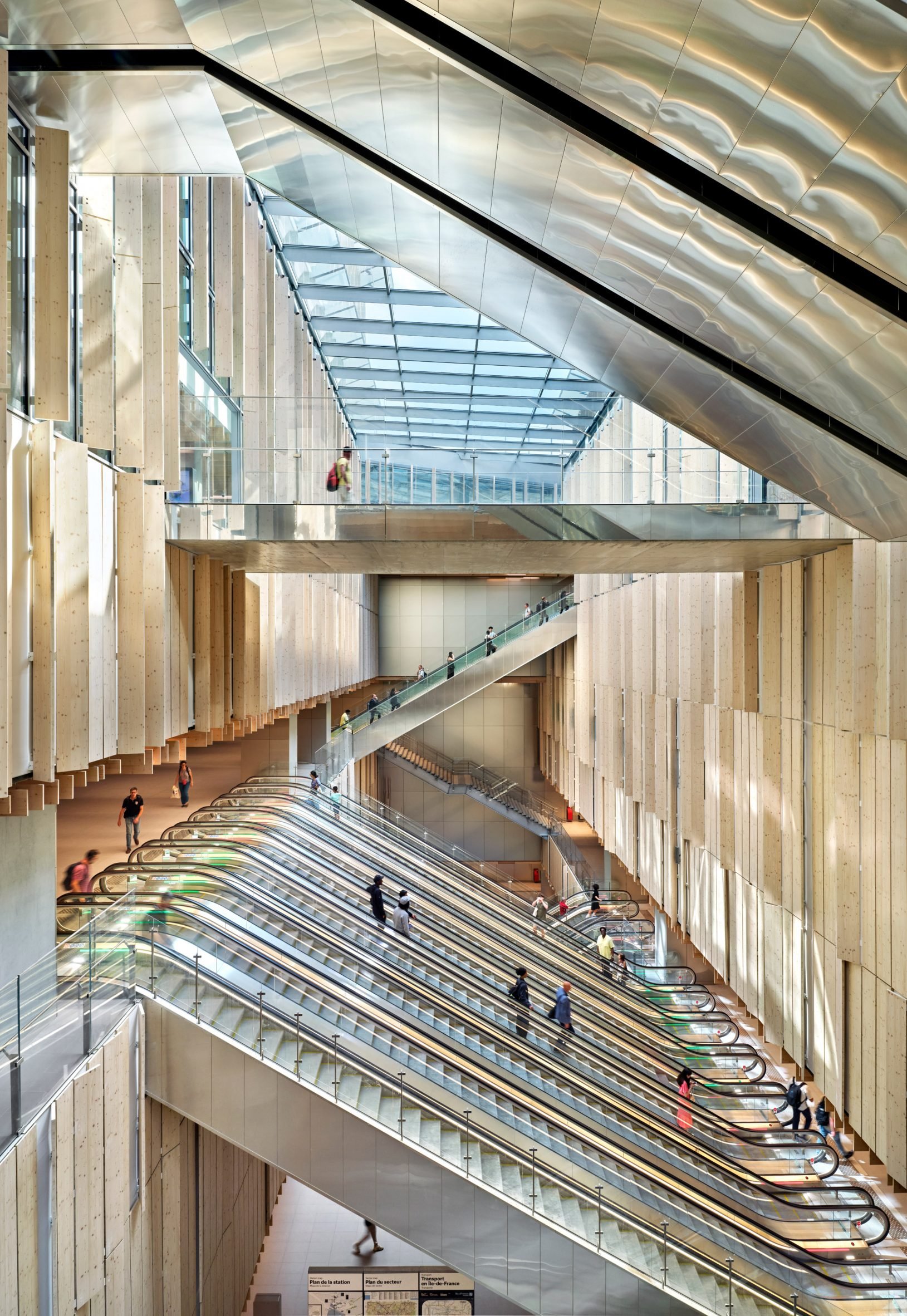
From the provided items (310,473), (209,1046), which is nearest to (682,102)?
(310,473)

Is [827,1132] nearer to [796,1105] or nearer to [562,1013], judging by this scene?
[796,1105]

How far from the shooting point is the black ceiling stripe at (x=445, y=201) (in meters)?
8.13

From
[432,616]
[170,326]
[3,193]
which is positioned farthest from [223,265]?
[432,616]

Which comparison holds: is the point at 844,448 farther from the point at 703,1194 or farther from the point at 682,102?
the point at 703,1194

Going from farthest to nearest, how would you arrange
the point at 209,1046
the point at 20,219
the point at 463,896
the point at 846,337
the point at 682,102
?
the point at 463,896 < the point at 209,1046 < the point at 20,219 < the point at 846,337 < the point at 682,102

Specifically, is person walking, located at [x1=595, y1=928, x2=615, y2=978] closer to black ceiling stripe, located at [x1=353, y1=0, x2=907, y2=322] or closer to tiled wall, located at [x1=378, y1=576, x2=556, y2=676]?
black ceiling stripe, located at [x1=353, y1=0, x2=907, y2=322]

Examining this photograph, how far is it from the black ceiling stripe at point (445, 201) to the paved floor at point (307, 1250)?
9.58 metres

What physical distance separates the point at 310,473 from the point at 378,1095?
7.30 metres

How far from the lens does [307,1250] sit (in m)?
14.4

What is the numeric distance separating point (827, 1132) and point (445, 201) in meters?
12.6

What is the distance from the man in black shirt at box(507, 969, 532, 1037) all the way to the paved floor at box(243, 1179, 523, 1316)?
→ 10.1 ft

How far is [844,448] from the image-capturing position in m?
9.22

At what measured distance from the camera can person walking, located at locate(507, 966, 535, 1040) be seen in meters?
14.3

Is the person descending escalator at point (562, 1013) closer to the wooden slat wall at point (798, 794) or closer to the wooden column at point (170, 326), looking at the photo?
the wooden slat wall at point (798, 794)
